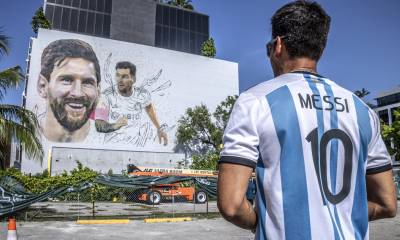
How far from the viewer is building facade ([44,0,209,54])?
48.9 meters

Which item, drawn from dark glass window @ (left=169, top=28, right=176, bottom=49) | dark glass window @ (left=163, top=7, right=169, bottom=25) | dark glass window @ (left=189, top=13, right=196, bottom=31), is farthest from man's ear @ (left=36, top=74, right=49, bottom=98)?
dark glass window @ (left=189, top=13, right=196, bottom=31)

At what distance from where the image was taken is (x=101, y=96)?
44.7 meters

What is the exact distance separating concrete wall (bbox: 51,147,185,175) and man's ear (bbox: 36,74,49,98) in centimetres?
625

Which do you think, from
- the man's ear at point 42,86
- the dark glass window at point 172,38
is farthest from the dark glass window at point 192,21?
the man's ear at point 42,86

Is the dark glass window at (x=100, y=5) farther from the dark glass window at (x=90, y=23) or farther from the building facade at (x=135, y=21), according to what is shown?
the dark glass window at (x=90, y=23)

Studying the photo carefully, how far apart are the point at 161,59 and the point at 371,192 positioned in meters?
49.6

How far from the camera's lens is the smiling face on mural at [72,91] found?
136 ft

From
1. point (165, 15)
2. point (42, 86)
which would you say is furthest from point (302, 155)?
point (165, 15)

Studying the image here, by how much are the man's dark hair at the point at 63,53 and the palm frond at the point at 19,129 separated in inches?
1133

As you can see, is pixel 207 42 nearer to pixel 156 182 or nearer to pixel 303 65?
pixel 156 182

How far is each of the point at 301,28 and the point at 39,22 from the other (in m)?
47.5

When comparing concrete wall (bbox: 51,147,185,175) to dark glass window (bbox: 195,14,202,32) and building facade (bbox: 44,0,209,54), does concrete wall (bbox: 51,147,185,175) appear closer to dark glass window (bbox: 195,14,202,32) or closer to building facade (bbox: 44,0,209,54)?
building facade (bbox: 44,0,209,54)

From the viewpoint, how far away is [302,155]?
1.70 m

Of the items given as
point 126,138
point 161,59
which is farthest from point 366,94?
point 126,138
